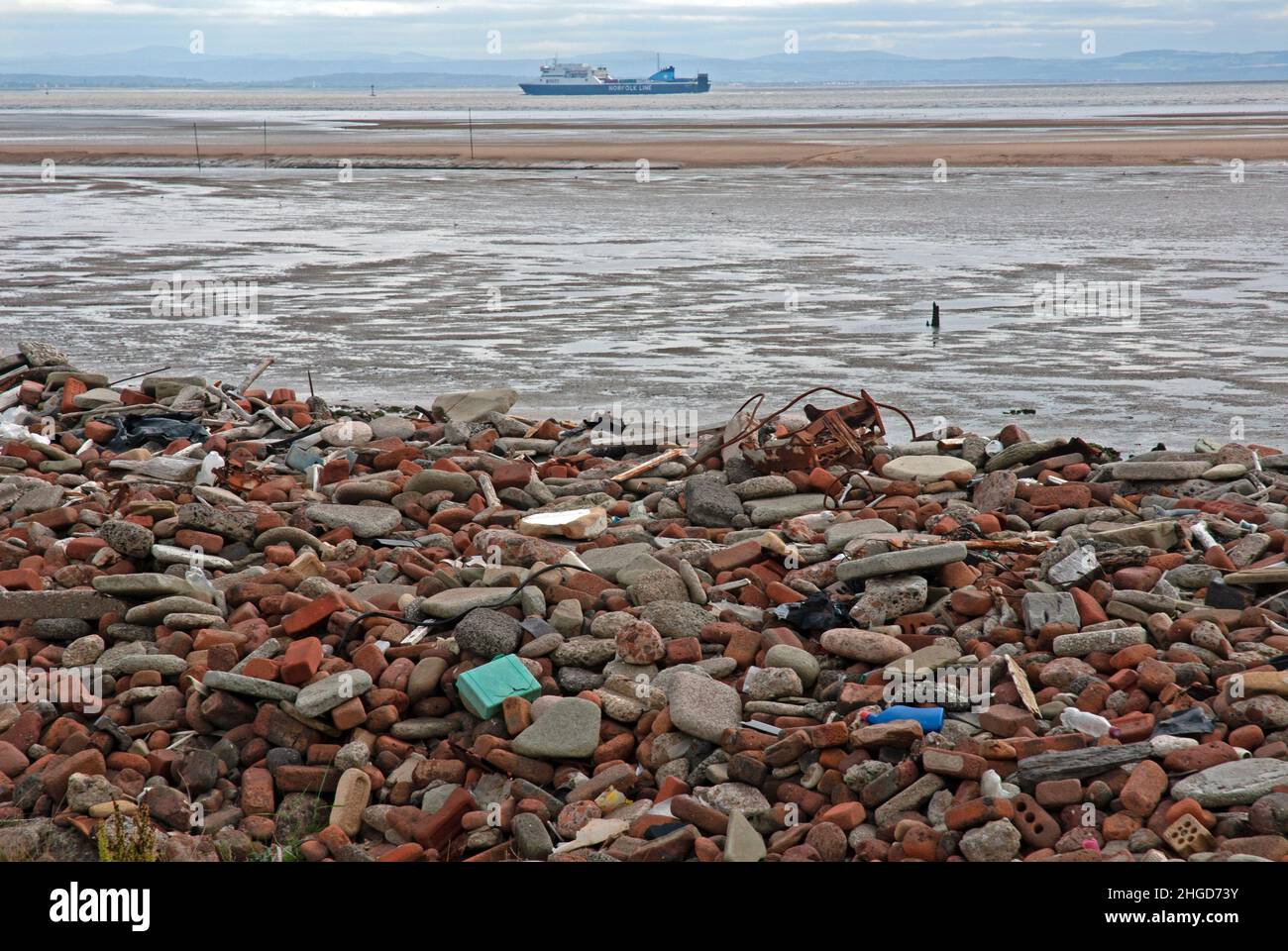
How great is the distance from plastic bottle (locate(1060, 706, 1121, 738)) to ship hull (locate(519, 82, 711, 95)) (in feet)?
529

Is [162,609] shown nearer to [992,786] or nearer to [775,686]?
[775,686]

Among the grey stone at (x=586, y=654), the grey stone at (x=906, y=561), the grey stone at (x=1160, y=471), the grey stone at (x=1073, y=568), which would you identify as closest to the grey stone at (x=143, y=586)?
the grey stone at (x=586, y=654)

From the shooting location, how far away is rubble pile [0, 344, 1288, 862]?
4227 millimetres

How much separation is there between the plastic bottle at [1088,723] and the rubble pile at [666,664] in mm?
30

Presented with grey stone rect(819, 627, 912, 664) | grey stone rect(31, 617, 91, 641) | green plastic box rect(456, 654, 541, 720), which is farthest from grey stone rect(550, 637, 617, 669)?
grey stone rect(31, 617, 91, 641)

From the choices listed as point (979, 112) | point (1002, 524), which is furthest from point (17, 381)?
point (979, 112)

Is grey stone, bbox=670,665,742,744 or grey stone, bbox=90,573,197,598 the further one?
grey stone, bbox=90,573,197,598

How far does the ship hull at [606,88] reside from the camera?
159m

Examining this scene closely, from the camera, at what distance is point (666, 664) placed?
511 centimetres

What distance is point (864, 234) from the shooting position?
21.6 metres

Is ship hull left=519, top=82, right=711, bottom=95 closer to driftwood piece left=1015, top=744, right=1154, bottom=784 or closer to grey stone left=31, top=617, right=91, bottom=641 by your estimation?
grey stone left=31, top=617, right=91, bottom=641

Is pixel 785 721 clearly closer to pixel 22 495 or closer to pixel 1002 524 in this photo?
pixel 1002 524

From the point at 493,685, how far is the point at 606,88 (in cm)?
16668

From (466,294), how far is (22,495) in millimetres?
9094
